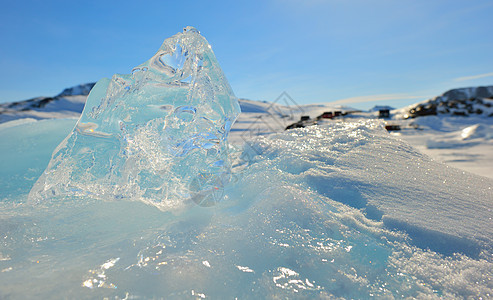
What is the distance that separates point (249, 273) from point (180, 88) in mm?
1326

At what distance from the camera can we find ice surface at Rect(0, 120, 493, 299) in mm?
1023

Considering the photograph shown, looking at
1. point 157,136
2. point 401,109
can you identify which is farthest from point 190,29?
point 401,109

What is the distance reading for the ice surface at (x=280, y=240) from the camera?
3.36 ft

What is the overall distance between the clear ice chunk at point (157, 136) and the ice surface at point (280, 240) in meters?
0.13

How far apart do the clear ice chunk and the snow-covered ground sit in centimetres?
14

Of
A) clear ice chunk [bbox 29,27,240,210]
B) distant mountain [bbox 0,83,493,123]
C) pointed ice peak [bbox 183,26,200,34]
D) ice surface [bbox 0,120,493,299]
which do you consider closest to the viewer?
ice surface [bbox 0,120,493,299]

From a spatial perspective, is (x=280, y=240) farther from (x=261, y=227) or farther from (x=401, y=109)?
(x=401, y=109)

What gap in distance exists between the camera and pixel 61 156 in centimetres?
187

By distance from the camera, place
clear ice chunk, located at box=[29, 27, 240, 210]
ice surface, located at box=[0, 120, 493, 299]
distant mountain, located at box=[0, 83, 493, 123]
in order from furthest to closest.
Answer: distant mountain, located at box=[0, 83, 493, 123]
clear ice chunk, located at box=[29, 27, 240, 210]
ice surface, located at box=[0, 120, 493, 299]

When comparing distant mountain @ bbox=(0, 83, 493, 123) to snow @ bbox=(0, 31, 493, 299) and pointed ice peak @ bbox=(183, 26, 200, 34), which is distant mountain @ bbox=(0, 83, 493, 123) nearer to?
pointed ice peak @ bbox=(183, 26, 200, 34)

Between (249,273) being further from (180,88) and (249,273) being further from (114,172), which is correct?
(180,88)

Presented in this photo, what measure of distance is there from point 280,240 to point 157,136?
109cm

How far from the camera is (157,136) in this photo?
187cm

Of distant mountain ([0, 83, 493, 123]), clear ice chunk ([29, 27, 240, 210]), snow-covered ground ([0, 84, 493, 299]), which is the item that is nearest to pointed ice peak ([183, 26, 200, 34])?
clear ice chunk ([29, 27, 240, 210])
